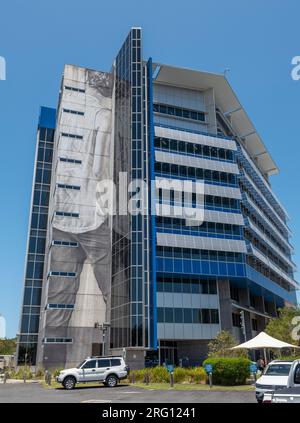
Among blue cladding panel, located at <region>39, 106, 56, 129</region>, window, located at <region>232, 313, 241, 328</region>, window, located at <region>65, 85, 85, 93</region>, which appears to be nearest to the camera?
window, located at <region>232, 313, 241, 328</region>

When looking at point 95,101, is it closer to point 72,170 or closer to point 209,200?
point 72,170

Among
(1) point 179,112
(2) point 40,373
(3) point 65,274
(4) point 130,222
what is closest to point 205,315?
(4) point 130,222

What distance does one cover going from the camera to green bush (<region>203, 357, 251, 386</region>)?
25984 millimetres

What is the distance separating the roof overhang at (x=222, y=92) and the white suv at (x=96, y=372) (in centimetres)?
4546

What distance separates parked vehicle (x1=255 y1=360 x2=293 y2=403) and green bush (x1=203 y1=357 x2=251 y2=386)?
9027mm

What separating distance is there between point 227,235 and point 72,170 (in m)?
25.2

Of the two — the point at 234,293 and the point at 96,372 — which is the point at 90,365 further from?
the point at 234,293

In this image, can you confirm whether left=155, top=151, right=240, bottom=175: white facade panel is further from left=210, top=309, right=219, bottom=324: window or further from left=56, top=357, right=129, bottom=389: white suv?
left=56, top=357, right=129, bottom=389: white suv

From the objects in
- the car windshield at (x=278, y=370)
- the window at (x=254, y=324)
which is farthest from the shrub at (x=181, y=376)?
the window at (x=254, y=324)

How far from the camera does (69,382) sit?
26297mm

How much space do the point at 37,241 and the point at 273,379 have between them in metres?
52.8

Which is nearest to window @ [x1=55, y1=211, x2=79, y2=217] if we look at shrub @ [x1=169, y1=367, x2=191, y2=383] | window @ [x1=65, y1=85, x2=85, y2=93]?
window @ [x1=65, y1=85, x2=85, y2=93]

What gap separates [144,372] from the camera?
30531 millimetres
